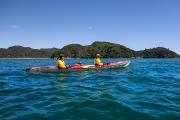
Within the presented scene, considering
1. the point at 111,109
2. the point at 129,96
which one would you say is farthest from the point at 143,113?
the point at 129,96

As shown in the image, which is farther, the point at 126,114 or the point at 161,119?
the point at 126,114

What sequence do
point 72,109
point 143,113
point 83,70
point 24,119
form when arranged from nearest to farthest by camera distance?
point 24,119, point 143,113, point 72,109, point 83,70

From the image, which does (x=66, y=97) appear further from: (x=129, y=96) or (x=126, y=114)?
(x=126, y=114)

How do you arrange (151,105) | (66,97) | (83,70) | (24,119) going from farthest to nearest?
Answer: (83,70)
(66,97)
(151,105)
(24,119)

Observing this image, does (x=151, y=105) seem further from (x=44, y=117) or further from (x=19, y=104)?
(x=19, y=104)

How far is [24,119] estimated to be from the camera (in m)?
8.48

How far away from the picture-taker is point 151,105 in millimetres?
10508

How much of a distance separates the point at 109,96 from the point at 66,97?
82.9 inches

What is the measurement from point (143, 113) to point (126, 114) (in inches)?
24.3

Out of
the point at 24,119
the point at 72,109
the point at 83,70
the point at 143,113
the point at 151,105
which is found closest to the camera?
the point at 24,119

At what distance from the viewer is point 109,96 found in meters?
12.5

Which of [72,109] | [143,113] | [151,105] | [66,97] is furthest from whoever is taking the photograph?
[66,97]

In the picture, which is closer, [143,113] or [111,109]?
[143,113]

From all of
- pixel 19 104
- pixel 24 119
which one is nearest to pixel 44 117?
Answer: pixel 24 119
